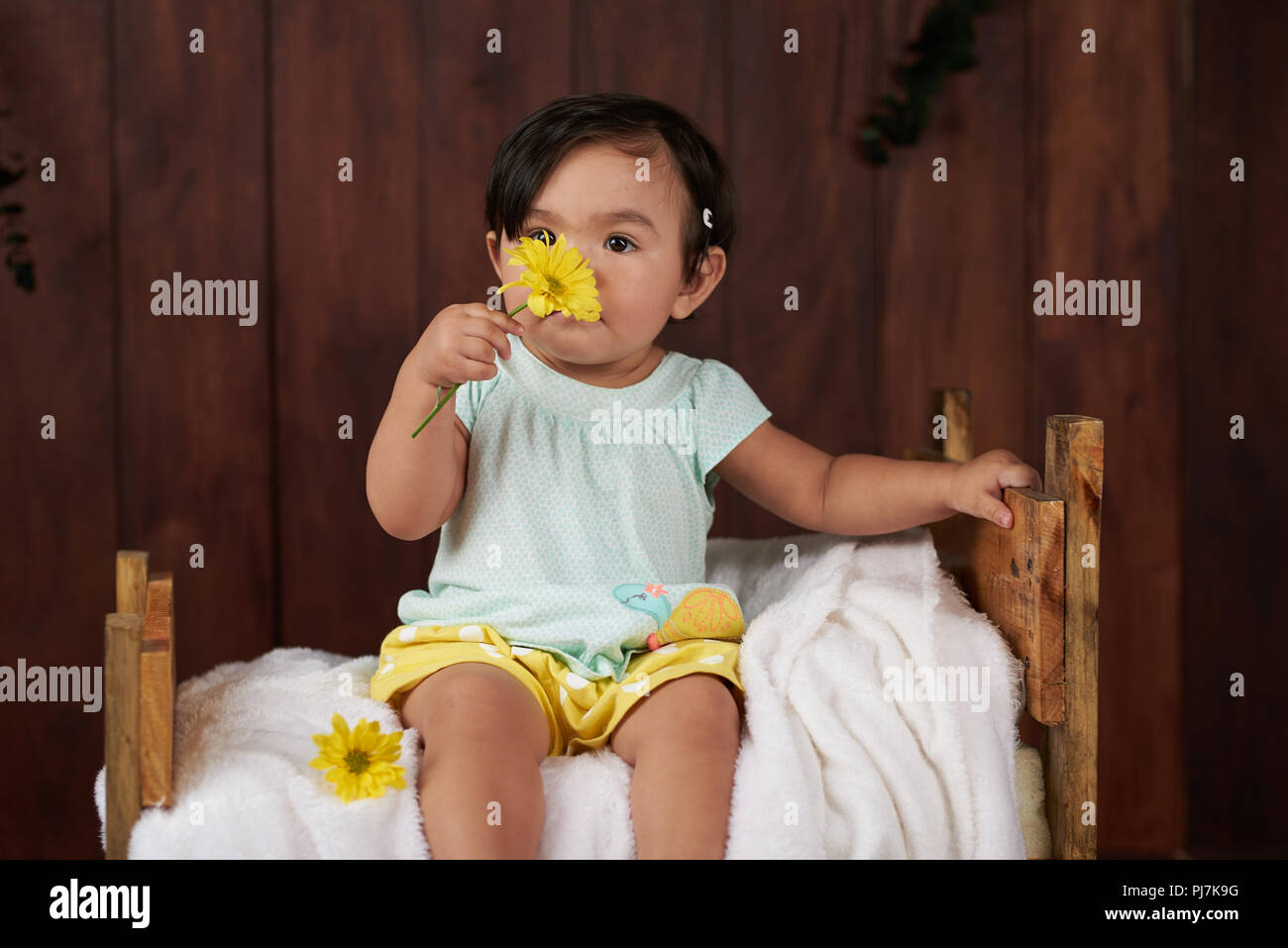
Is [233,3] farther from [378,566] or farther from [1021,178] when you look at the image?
[1021,178]

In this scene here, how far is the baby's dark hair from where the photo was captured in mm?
1059

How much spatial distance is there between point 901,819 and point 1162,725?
2.88 feet

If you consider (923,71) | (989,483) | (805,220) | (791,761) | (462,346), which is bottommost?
(791,761)

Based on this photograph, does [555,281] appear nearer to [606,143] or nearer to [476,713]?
[606,143]

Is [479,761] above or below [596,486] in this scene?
below

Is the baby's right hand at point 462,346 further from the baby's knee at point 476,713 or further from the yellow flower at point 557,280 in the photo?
the baby's knee at point 476,713

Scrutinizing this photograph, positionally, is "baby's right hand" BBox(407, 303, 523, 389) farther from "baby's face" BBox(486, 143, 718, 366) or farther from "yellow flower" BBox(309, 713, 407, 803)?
"yellow flower" BBox(309, 713, 407, 803)

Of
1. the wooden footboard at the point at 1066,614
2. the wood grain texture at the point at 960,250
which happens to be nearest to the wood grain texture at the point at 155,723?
the wooden footboard at the point at 1066,614

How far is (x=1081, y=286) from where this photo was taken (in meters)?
1.52

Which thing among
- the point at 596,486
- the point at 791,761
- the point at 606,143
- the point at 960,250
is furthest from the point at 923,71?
the point at 791,761

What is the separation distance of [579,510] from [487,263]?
1.72 feet

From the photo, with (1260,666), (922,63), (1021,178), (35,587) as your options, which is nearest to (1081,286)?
(1021,178)

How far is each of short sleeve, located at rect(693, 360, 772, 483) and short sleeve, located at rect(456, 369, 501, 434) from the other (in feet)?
0.71

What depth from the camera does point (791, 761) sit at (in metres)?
0.86
